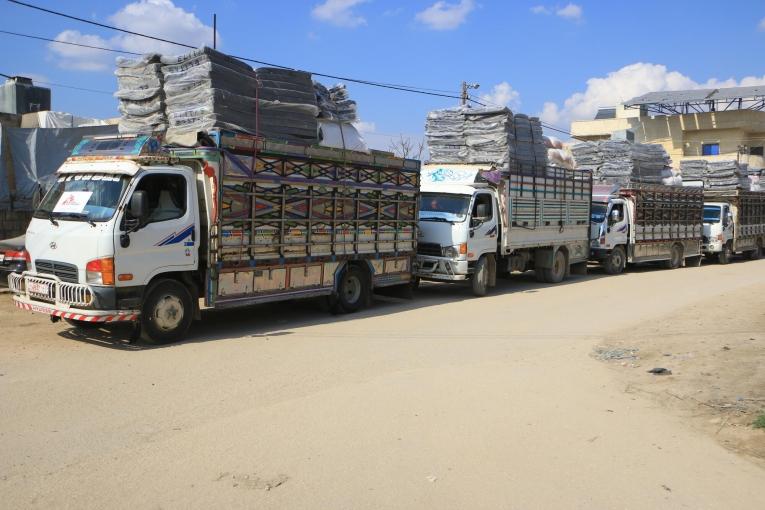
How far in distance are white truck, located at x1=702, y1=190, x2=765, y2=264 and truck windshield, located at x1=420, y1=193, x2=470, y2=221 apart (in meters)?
15.3

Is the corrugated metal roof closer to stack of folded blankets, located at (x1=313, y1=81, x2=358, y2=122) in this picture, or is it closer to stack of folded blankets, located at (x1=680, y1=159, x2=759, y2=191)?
stack of folded blankets, located at (x1=680, y1=159, x2=759, y2=191)

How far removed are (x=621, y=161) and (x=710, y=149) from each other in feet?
84.0

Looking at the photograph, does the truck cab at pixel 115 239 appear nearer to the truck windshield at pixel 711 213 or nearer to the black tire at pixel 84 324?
the black tire at pixel 84 324

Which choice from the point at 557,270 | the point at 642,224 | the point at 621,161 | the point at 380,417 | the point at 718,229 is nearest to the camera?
the point at 380,417

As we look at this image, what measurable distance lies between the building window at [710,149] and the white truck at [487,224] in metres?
33.4

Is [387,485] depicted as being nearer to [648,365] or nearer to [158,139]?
[648,365]

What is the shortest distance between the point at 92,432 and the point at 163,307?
3.49 m

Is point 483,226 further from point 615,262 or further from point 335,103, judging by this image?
point 615,262

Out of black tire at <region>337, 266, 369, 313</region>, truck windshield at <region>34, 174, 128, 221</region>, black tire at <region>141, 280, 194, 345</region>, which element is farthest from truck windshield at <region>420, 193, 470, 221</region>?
truck windshield at <region>34, 174, 128, 221</region>

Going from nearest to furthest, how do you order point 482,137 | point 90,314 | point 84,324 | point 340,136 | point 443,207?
point 90,314 < point 84,324 < point 340,136 < point 443,207 < point 482,137

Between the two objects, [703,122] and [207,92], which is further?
[703,122]

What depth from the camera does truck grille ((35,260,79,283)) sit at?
8055 millimetres

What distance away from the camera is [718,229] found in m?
24.9

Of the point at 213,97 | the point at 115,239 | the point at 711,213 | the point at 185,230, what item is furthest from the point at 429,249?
the point at 711,213
